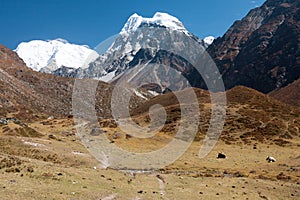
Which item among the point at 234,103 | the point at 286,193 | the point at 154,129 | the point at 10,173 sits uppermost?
the point at 234,103

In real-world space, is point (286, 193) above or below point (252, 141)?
below

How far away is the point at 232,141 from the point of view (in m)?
105

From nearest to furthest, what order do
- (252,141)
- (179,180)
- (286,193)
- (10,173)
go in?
(10,173)
(286,193)
(179,180)
(252,141)

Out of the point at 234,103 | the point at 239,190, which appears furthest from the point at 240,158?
the point at 234,103

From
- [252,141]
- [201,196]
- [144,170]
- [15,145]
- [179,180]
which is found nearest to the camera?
[201,196]

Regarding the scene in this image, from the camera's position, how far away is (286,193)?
39125mm

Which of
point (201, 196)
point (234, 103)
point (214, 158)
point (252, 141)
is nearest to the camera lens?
point (201, 196)

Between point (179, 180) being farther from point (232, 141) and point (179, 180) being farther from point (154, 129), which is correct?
point (154, 129)

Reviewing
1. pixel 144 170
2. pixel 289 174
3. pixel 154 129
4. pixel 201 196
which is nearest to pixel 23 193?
pixel 201 196

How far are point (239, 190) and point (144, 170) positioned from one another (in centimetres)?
1710

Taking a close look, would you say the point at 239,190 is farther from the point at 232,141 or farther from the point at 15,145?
the point at 232,141

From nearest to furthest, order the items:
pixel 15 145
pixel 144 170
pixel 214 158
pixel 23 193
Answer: pixel 23 193 < pixel 144 170 < pixel 15 145 < pixel 214 158

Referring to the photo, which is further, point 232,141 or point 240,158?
point 232,141

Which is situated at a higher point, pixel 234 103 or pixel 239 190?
pixel 234 103
